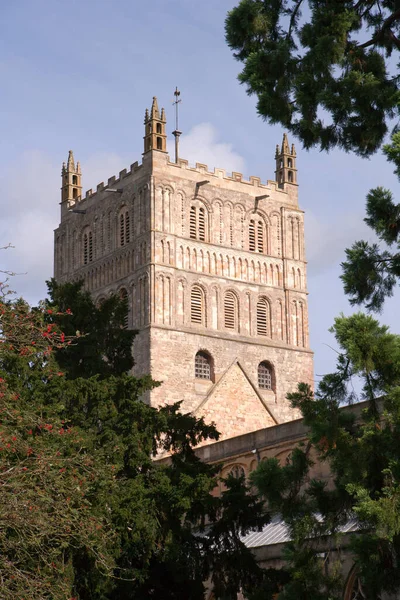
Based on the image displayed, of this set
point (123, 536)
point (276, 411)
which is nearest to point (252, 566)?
point (123, 536)

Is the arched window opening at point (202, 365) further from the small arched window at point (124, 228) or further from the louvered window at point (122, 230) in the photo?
the louvered window at point (122, 230)

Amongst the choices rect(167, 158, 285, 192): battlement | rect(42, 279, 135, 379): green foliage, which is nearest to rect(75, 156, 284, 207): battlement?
rect(167, 158, 285, 192): battlement

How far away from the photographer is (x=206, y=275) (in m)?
61.6

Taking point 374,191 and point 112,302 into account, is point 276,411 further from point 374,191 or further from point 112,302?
point 374,191

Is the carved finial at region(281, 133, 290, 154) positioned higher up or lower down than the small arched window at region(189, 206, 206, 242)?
higher up

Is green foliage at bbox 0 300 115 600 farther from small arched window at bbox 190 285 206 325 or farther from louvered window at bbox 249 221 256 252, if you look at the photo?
Answer: louvered window at bbox 249 221 256 252

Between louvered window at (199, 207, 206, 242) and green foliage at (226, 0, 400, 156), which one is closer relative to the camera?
green foliage at (226, 0, 400, 156)

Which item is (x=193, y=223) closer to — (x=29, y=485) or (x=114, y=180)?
(x=114, y=180)

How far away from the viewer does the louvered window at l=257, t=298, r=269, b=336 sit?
2489 inches

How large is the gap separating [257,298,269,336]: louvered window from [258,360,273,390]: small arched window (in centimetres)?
171

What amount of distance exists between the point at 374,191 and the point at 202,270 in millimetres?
42421

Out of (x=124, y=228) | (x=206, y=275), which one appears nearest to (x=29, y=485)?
(x=206, y=275)

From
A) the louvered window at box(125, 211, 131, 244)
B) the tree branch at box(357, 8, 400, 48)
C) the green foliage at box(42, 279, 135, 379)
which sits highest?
the louvered window at box(125, 211, 131, 244)

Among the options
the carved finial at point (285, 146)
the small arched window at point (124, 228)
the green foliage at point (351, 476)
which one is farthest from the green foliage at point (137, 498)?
the carved finial at point (285, 146)
